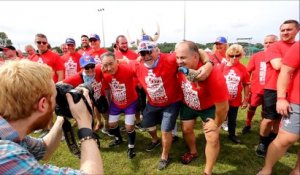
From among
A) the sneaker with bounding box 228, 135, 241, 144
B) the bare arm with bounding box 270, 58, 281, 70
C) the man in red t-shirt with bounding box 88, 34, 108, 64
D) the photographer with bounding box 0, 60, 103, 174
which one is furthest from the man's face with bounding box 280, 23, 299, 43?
the man in red t-shirt with bounding box 88, 34, 108, 64

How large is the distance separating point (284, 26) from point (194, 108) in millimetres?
1935

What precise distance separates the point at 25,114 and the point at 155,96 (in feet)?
10.1

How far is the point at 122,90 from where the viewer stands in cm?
491

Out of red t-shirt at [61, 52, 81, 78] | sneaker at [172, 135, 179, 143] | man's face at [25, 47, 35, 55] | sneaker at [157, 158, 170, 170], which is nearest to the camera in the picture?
sneaker at [157, 158, 170, 170]

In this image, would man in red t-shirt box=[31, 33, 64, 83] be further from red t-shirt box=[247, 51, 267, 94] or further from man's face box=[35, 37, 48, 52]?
red t-shirt box=[247, 51, 267, 94]

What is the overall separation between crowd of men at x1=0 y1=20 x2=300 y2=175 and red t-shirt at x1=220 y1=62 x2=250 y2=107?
2 centimetres

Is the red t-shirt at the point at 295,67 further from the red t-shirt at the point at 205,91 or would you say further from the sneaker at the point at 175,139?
the sneaker at the point at 175,139

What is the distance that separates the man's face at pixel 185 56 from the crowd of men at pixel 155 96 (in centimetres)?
1

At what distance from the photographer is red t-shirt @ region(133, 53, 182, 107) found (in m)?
4.18

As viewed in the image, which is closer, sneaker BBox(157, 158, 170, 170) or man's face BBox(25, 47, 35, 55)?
sneaker BBox(157, 158, 170, 170)

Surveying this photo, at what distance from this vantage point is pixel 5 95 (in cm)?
127

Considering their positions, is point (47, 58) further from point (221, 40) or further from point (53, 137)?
point (53, 137)

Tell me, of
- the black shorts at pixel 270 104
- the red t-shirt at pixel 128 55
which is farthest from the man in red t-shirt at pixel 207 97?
the red t-shirt at pixel 128 55

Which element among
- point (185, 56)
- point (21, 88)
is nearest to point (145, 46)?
point (185, 56)
